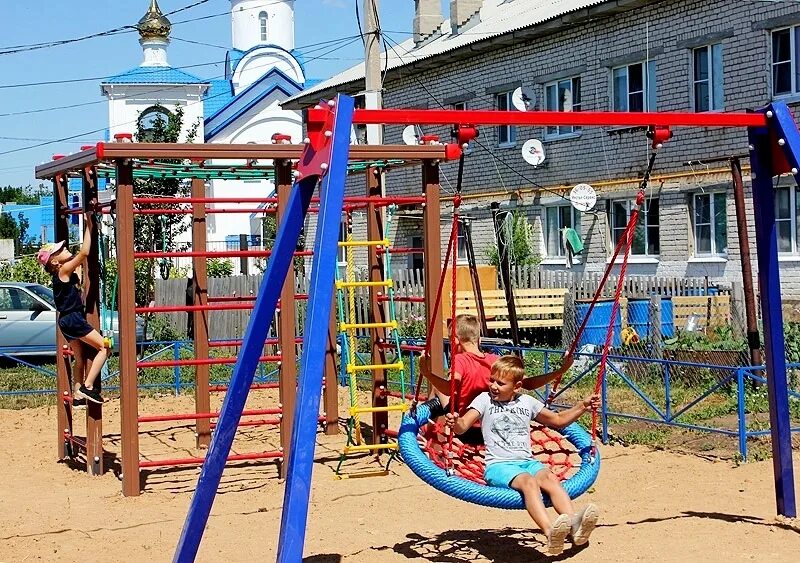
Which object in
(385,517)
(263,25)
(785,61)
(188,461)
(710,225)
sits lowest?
(385,517)

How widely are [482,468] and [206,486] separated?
156 cm

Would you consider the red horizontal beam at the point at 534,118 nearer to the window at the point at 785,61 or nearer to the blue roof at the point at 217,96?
the window at the point at 785,61

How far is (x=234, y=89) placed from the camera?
47750mm

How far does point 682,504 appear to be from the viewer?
7289 millimetres

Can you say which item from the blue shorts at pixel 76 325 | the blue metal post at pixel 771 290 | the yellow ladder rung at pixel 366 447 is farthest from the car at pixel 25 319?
the blue metal post at pixel 771 290

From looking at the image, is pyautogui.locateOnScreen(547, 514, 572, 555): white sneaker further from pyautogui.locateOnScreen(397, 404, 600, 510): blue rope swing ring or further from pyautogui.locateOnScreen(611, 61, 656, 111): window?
pyautogui.locateOnScreen(611, 61, 656, 111): window

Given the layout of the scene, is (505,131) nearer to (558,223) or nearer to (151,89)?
(558,223)

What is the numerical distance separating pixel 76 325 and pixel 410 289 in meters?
11.6

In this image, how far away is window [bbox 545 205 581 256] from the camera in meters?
22.1

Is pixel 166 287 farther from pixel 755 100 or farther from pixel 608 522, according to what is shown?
pixel 608 522

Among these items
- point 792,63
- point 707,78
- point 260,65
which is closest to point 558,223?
point 707,78

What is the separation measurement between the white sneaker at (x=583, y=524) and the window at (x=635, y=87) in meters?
15.4

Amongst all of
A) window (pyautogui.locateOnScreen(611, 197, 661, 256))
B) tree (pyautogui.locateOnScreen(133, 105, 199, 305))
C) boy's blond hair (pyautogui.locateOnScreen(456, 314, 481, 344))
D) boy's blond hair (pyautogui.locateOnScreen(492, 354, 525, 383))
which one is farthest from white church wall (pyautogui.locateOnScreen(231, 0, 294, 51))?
boy's blond hair (pyautogui.locateOnScreen(492, 354, 525, 383))

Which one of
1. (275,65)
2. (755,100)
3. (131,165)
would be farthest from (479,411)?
(275,65)
